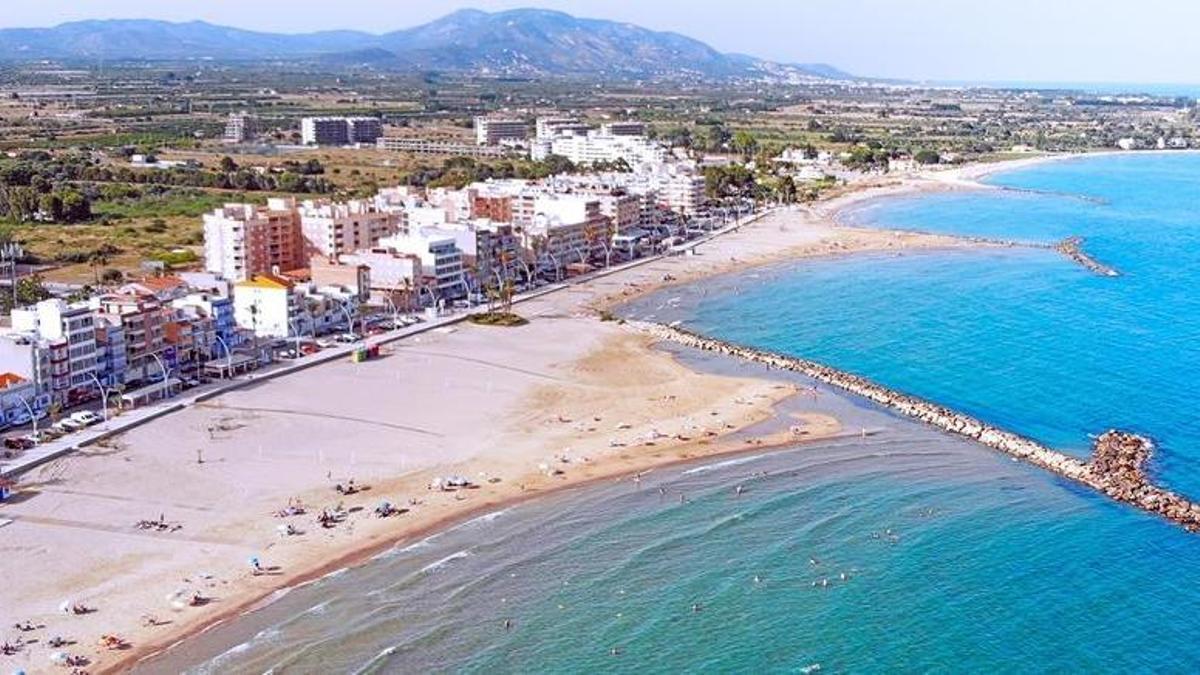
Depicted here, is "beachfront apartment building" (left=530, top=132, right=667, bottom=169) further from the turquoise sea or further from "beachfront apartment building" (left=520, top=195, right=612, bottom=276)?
the turquoise sea

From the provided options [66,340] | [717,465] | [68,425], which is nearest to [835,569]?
[717,465]

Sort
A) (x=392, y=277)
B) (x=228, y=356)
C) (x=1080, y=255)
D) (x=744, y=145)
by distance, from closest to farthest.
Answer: (x=228, y=356), (x=392, y=277), (x=1080, y=255), (x=744, y=145)

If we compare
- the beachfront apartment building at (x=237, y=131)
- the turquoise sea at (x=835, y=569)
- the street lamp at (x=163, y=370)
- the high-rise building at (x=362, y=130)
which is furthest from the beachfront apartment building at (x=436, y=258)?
the beachfront apartment building at (x=237, y=131)

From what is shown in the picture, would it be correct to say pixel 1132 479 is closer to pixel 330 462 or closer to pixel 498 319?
pixel 330 462

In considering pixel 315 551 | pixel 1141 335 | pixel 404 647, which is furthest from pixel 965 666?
pixel 1141 335

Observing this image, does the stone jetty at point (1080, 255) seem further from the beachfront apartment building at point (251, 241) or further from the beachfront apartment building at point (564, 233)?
the beachfront apartment building at point (251, 241)
